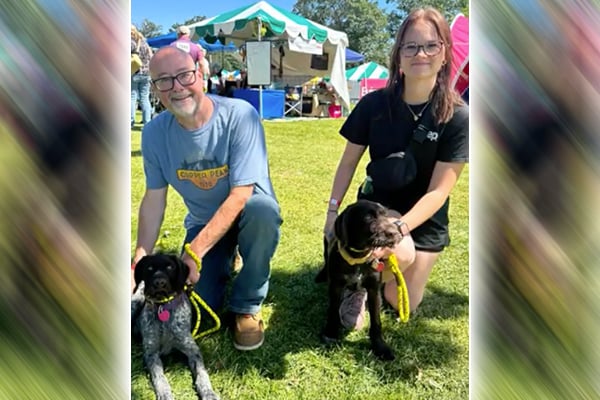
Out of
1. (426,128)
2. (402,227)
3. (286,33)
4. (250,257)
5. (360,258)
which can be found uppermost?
(426,128)

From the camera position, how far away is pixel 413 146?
2396mm

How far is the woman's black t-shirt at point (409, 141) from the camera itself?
7.63 feet

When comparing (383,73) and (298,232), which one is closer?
(298,232)

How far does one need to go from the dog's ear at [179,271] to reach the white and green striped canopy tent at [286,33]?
4.63 metres

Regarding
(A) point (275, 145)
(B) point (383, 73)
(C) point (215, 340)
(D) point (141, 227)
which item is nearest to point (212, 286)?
(C) point (215, 340)

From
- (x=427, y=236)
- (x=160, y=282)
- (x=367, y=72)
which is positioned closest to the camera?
(x=160, y=282)

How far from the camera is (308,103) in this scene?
1589 cm

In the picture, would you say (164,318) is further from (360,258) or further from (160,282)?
(360,258)

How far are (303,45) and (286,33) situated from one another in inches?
44.6

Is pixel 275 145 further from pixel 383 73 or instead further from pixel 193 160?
pixel 383 73

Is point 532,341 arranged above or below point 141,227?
above

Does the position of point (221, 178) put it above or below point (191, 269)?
above

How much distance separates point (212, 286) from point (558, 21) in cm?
230

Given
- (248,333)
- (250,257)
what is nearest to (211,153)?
(250,257)
